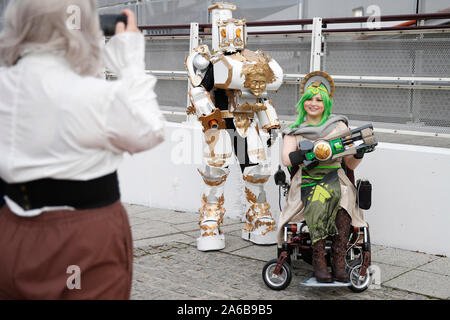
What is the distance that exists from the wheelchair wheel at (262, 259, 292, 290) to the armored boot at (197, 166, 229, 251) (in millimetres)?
1008

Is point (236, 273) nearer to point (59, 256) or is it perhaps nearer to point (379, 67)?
point (59, 256)

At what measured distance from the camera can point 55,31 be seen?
1.74m

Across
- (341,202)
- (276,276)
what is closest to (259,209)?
(276,276)

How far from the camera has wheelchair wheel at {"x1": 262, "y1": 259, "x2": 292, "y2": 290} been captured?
3854mm

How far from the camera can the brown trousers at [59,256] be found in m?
1.77

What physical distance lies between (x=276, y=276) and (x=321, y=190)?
2.29 ft

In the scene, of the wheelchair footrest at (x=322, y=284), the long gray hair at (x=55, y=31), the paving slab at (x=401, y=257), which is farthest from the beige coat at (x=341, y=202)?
the long gray hair at (x=55, y=31)

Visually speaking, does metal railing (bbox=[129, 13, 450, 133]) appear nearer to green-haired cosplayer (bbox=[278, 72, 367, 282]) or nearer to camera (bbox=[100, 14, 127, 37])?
green-haired cosplayer (bbox=[278, 72, 367, 282])

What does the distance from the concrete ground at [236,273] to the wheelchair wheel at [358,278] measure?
6cm

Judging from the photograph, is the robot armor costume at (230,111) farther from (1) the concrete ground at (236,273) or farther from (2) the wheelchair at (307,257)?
(2) the wheelchair at (307,257)

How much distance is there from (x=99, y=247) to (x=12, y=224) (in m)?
0.31

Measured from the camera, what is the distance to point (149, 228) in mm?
5645

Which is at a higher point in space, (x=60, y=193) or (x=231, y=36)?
(x=231, y=36)
